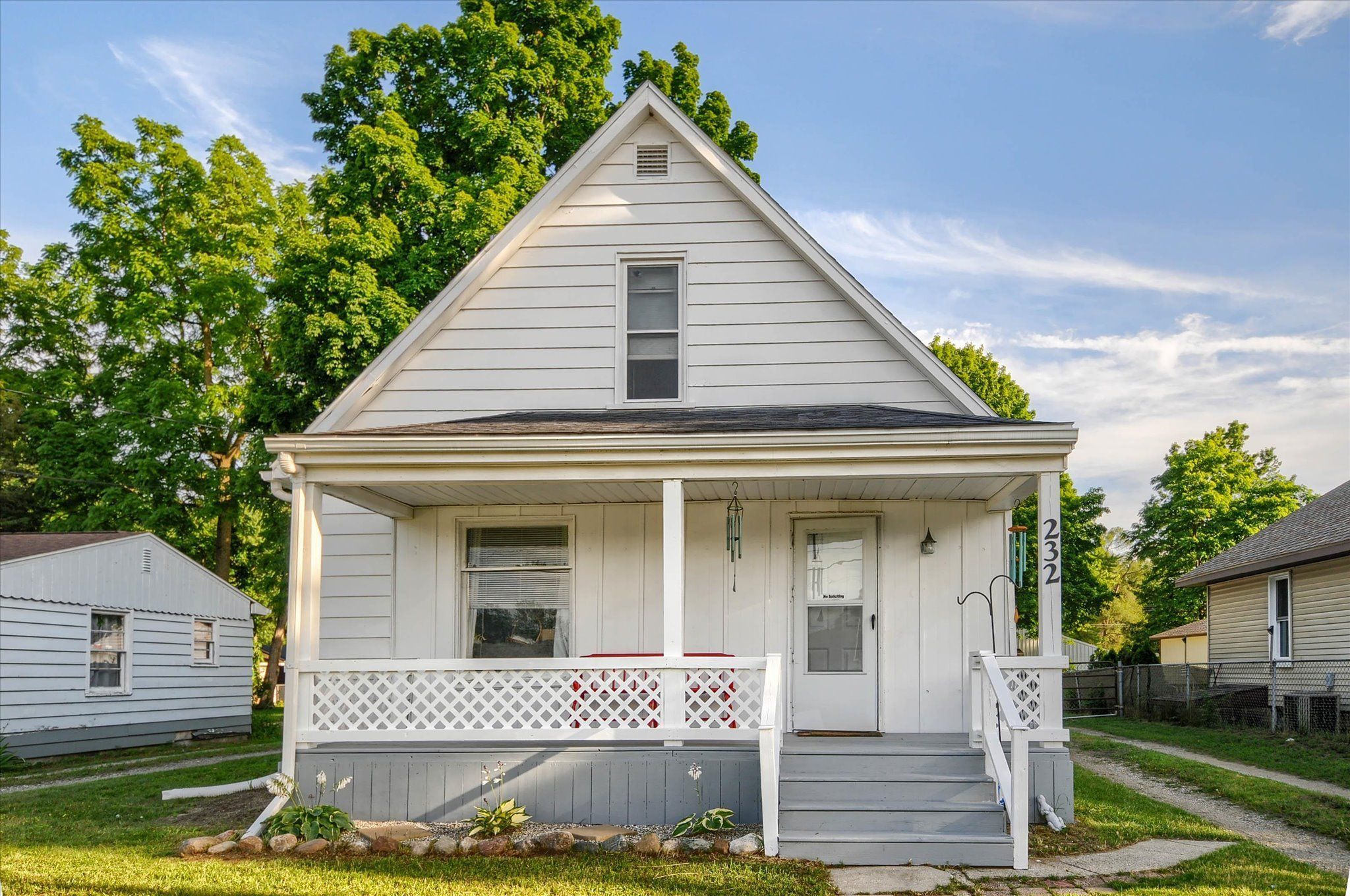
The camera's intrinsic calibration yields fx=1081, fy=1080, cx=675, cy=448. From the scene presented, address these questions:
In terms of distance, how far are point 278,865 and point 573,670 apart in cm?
271

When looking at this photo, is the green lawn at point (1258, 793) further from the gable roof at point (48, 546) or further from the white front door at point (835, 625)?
the gable roof at point (48, 546)

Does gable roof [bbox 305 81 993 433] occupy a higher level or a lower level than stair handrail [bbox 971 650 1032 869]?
higher

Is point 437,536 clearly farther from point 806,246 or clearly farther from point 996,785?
point 996,785

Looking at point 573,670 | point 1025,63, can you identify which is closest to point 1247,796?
point 573,670

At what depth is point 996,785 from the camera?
865 cm

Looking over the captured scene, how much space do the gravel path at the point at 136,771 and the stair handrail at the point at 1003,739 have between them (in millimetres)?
10192

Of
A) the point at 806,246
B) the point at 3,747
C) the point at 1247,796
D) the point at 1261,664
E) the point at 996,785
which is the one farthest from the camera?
the point at 1261,664

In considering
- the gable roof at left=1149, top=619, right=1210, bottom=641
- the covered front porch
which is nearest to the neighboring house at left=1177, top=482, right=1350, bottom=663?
the gable roof at left=1149, top=619, right=1210, bottom=641

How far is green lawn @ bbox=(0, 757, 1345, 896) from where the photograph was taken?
6871 mm

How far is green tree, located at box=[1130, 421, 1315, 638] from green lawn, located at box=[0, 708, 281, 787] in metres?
28.6

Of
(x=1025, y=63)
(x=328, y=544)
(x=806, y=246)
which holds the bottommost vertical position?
(x=328, y=544)

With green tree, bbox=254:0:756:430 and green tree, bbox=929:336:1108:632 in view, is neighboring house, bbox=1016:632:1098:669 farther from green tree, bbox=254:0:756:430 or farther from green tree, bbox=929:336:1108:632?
green tree, bbox=254:0:756:430

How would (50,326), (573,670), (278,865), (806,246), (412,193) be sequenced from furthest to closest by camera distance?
(50,326) < (412,193) < (806,246) < (573,670) < (278,865)

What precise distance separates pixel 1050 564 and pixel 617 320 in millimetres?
5152
